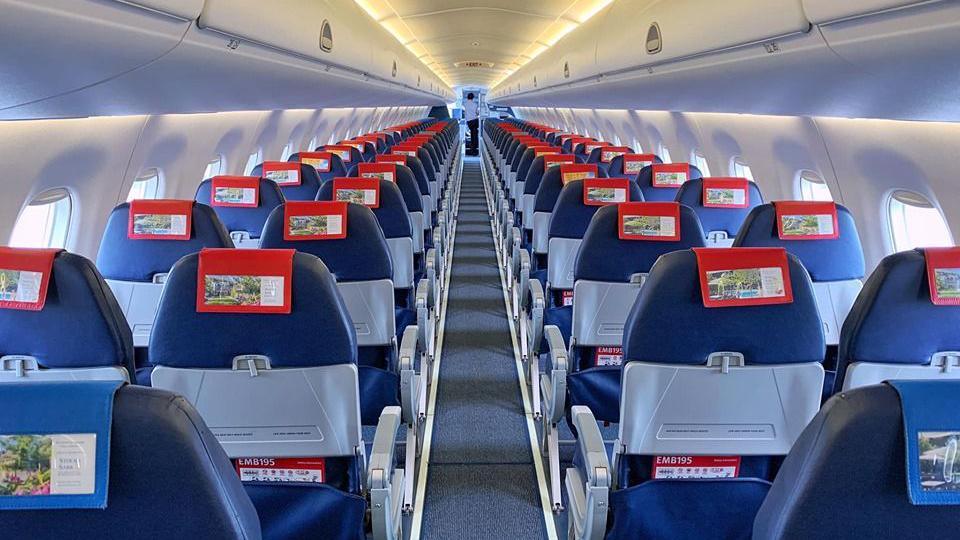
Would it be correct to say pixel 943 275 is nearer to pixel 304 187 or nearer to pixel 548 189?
pixel 548 189

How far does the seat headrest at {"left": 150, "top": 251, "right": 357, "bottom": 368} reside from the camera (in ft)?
7.38

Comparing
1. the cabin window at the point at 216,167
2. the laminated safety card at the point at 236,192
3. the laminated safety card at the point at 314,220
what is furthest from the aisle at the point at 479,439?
the cabin window at the point at 216,167

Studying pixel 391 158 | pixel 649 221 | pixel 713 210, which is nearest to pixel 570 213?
pixel 713 210

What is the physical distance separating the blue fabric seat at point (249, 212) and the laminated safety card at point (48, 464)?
374cm

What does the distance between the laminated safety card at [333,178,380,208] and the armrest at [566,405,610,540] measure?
246 centimetres

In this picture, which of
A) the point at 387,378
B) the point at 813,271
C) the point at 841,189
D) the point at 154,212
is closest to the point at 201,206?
the point at 154,212

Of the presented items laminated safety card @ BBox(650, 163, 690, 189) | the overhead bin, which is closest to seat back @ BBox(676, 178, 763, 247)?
laminated safety card @ BBox(650, 163, 690, 189)

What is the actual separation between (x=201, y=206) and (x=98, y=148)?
8.05 feet

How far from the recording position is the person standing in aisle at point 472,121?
2958 cm

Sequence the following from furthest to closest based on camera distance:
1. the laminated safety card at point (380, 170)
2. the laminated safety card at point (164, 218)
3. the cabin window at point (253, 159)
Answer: the cabin window at point (253, 159), the laminated safety card at point (380, 170), the laminated safety card at point (164, 218)

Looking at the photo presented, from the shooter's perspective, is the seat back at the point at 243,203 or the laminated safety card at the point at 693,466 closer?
the laminated safety card at the point at 693,466

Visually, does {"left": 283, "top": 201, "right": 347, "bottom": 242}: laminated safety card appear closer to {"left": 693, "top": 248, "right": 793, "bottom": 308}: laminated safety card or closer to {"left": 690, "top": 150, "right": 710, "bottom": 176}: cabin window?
{"left": 693, "top": 248, "right": 793, "bottom": 308}: laminated safety card

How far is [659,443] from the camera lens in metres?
2.41

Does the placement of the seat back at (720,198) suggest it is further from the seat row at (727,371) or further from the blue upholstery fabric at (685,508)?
the blue upholstery fabric at (685,508)
